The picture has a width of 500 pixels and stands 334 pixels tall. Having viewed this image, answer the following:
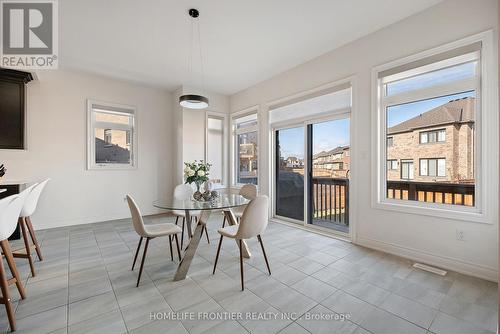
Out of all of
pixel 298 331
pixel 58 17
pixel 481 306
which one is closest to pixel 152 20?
pixel 58 17

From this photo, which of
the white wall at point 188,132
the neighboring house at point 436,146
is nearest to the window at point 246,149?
the white wall at point 188,132

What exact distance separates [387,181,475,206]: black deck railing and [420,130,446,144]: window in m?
0.51

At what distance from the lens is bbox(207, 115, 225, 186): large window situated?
5.46m

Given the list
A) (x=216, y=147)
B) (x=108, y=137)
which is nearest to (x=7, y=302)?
(x=108, y=137)

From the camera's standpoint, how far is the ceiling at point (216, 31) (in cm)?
254

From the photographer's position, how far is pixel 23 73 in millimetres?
3516

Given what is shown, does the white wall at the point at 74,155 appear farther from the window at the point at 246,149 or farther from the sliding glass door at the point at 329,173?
the sliding glass door at the point at 329,173

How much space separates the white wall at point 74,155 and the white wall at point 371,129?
11.9 feet

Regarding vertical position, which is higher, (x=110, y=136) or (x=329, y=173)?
(x=110, y=136)

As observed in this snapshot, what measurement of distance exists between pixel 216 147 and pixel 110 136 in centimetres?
228

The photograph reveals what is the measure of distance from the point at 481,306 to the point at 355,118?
7.63ft

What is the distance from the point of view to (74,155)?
167 inches

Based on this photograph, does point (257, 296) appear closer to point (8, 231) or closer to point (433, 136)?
point (8, 231)

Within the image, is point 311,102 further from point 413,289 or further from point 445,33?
point 413,289
